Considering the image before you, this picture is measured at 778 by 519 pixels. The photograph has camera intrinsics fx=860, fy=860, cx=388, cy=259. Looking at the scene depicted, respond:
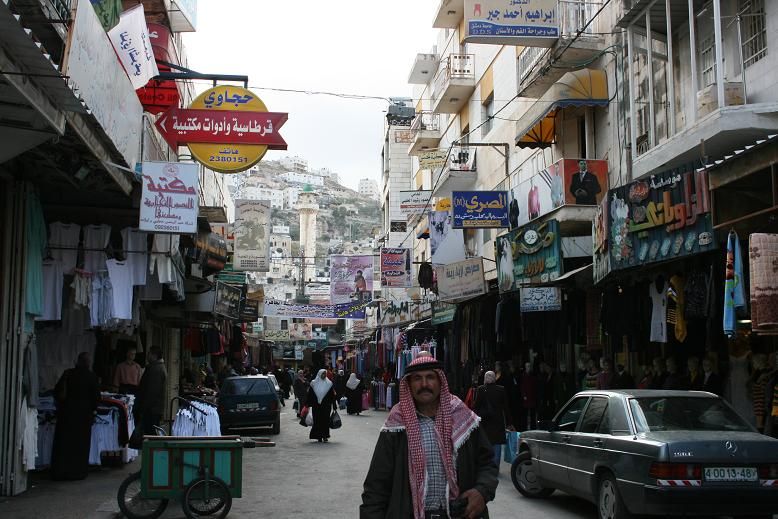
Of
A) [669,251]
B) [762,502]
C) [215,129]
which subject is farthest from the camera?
[215,129]

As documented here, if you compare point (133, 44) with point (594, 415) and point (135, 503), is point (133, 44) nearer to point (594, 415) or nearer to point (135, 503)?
point (135, 503)

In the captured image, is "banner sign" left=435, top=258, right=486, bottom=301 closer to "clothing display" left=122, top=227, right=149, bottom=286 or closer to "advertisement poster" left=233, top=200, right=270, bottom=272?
"advertisement poster" left=233, top=200, right=270, bottom=272

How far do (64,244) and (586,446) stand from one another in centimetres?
805

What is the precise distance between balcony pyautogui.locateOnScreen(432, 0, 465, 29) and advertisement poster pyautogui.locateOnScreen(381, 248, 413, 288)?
30.8 feet

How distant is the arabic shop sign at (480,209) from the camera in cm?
2192

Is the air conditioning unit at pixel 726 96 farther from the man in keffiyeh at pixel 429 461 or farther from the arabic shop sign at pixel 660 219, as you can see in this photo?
the man in keffiyeh at pixel 429 461

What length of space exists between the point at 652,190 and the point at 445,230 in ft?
56.2

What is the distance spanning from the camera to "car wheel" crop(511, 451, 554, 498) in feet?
38.4

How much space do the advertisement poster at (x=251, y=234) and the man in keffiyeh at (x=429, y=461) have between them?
24349 millimetres

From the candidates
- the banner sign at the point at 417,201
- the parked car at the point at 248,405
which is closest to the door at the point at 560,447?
the parked car at the point at 248,405

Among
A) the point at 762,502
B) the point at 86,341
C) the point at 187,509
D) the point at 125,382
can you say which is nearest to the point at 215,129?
the point at 86,341

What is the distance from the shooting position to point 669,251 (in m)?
11.8

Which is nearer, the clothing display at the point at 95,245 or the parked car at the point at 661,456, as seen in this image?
the parked car at the point at 661,456

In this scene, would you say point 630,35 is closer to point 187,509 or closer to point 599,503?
point 599,503
